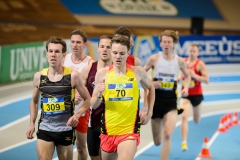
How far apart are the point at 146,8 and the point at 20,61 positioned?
16.1 m

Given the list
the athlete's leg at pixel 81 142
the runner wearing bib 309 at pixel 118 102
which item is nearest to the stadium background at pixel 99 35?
the athlete's leg at pixel 81 142

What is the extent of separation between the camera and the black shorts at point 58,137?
7.30 m

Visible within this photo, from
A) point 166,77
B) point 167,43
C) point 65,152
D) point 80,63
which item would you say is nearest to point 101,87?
point 65,152

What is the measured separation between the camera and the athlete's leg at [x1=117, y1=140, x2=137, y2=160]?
7004 millimetres

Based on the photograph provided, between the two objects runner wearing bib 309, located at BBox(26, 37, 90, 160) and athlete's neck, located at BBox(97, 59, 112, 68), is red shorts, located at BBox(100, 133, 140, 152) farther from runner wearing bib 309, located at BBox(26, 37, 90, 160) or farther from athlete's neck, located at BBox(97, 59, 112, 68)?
athlete's neck, located at BBox(97, 59, 112, 68)

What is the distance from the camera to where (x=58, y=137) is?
7316mm

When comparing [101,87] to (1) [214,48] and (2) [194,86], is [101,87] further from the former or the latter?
(1) [214,48]

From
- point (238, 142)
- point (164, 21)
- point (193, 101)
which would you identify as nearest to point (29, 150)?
point (193, 101)

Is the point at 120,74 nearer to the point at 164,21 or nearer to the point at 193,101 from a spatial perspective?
the point at 193,101

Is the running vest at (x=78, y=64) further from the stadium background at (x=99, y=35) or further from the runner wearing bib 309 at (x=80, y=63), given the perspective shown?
the stadium background at (x=99, y=35)

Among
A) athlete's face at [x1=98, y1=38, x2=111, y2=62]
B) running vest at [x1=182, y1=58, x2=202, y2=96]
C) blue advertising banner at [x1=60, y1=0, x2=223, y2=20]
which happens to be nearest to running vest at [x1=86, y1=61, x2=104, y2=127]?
athlete's face at [x1=98, y1=38, x2=111, y2=62]

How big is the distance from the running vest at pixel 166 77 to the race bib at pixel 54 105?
3058 mm

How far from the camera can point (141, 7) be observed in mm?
33312

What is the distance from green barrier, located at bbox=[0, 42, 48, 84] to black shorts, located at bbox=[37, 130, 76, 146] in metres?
10.5
